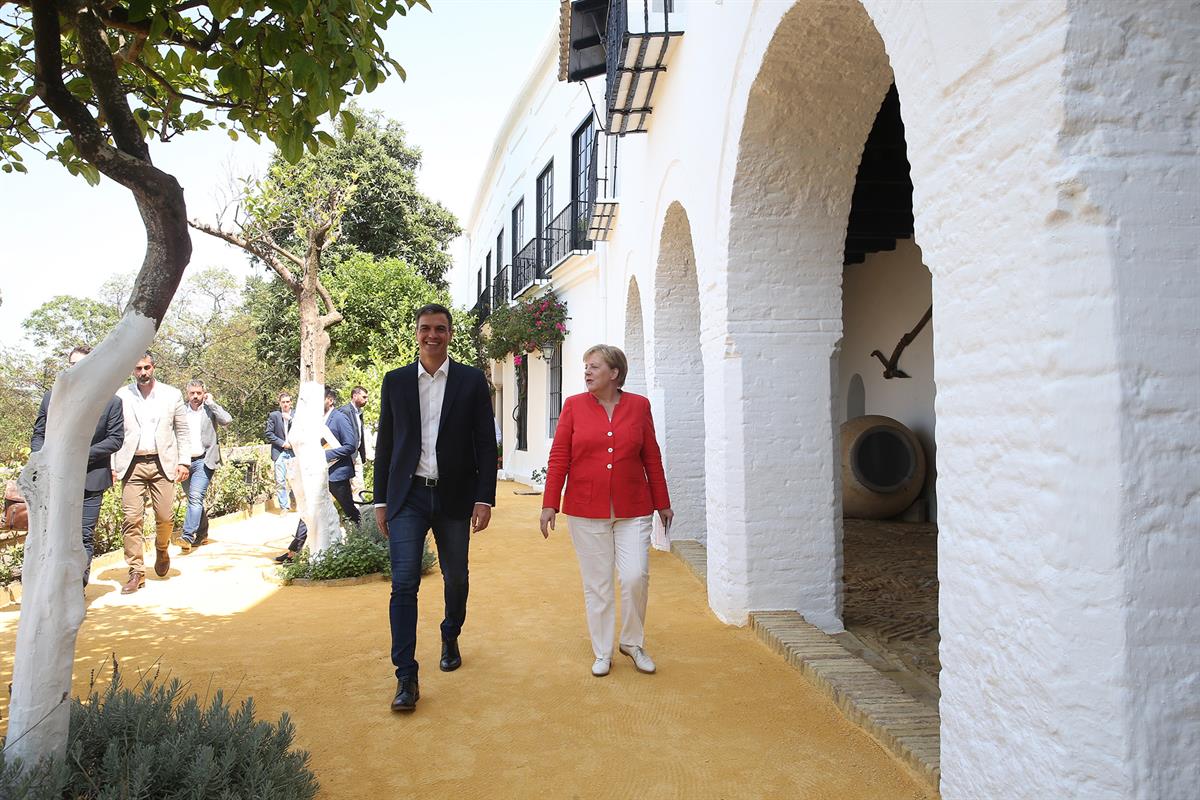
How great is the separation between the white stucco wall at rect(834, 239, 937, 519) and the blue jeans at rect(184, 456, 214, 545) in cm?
724

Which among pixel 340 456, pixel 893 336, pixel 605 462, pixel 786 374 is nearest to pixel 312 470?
pixel 340 456

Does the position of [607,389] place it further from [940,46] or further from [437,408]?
[940,46]

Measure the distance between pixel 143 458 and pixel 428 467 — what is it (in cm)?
387

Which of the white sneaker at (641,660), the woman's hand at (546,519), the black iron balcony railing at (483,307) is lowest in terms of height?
the white sneaker at (641,660)

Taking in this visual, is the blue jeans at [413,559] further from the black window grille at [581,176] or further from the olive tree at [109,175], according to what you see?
the black window grille at [581,176]

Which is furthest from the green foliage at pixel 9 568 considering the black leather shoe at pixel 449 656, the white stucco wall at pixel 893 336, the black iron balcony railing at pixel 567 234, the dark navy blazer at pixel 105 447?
the white stucco wall at pixel 893 336

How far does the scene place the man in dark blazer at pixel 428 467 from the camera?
382cm

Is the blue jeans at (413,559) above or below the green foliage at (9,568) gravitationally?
above

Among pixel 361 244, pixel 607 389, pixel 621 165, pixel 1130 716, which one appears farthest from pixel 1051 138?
pixel 361 244

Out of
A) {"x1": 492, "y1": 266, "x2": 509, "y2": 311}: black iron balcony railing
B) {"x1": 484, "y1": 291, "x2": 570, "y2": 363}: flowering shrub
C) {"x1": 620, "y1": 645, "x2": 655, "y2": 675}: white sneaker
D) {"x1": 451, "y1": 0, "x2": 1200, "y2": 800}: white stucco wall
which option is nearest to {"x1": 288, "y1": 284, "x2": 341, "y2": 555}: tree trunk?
{"x1": 620, "y1": 645, "x2": 655, "y2": 675}: white sneaker

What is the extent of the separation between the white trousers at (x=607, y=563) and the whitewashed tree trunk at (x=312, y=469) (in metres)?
3.39

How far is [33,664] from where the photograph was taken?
260 cm

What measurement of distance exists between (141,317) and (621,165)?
793 cm

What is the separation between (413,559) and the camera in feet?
12.7
